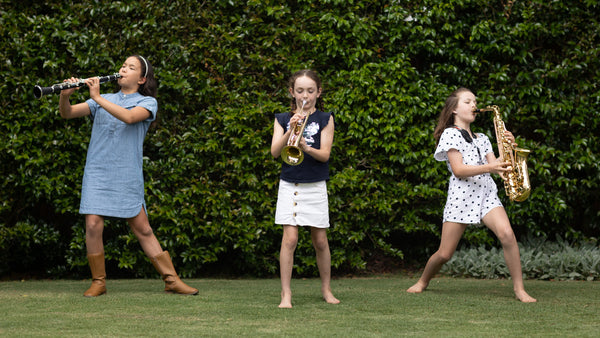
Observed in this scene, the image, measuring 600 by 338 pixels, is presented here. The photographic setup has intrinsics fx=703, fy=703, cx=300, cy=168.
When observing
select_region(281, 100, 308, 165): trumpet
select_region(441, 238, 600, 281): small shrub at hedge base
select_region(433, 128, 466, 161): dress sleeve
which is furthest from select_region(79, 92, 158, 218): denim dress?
select_region(441, 238, 600, 281): small shrub at hedge base

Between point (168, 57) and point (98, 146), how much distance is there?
1.61m

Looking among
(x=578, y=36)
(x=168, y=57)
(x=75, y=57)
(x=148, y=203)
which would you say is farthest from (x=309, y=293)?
(x=578, y=36)

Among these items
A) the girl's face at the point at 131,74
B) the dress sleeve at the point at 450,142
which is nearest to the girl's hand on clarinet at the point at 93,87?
the girl's face at the point at 131,74

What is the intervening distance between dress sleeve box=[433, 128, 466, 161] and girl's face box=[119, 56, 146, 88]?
230cm

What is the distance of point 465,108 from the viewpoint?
5.27 metres

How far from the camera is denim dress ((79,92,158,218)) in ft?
16.5

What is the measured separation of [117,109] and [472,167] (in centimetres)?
253

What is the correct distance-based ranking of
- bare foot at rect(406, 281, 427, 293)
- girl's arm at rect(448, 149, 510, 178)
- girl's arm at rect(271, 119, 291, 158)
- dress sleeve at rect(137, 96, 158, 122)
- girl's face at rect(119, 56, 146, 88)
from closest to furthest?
girl's arm at rect(271, 119, 291, 158), girl's arm at rect(448, 149, 510, 178), dress sleeve at rect(137, 96, 158, 122), girl's face at rect(119, 56, 146, 88), bare foot at rect(406, 281, 427, 293)

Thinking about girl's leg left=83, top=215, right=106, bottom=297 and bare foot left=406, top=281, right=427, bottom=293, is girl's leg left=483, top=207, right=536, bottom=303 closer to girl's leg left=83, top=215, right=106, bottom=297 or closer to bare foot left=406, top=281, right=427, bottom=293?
bare foot left=406, top=281, right=427, bottom=293

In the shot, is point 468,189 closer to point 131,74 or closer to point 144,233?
point 144,233

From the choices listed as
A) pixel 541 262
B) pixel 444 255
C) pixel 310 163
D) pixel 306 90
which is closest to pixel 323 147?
pixel 310 163

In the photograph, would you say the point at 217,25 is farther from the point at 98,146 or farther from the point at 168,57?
the point at 98,146

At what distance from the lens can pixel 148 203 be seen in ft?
20.8

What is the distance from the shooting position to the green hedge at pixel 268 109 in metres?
6.28
